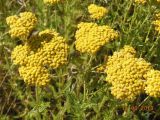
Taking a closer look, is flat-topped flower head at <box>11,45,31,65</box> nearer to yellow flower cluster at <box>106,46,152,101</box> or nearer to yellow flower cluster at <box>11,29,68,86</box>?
yellow flower cluster at <box>11,29,68,86</box>

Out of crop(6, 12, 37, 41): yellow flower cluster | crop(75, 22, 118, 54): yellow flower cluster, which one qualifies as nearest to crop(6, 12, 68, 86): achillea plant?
crop(6, 12, 37, 41): yellow flower cluster

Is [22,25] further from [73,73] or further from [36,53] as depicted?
[73,73]

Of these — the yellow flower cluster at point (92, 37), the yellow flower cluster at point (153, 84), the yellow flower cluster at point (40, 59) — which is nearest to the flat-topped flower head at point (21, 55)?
the yellow flower cluster at point (40, 59)

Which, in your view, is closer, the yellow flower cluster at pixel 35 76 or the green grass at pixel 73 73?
the yellow flower cluster at pixel 35 76

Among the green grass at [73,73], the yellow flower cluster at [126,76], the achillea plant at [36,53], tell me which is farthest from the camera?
the green grass at [73,73]

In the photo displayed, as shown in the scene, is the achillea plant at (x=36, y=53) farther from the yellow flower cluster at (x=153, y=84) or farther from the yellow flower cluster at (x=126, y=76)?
the yellow flower cluster at (x=153, y=84)

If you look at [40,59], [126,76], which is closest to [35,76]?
[40,59]
